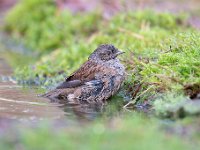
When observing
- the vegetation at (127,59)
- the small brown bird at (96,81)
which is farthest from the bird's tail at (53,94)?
the vegetation at (127,59)

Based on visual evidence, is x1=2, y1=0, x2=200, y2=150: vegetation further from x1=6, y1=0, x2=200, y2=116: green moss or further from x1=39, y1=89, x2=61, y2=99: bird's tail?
x1=39, y1=89, x2=61, y2=99: bird's tail

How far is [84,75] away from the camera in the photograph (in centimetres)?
887

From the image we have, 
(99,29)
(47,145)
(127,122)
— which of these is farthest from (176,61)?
(99,29)

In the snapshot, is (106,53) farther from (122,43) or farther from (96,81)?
(122,43)

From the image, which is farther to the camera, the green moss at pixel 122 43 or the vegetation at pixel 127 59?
the green moss at pixel 122 43

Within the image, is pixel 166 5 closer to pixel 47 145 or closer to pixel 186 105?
pixel 186 105

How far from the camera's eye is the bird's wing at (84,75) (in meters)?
8.85

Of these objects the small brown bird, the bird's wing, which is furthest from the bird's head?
the bird's wing

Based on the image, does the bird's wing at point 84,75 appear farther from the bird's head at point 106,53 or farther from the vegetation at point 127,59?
the vegetation at point 127,59

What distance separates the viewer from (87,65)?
29.4 feet

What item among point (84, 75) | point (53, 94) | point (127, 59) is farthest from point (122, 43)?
point (53, 94)

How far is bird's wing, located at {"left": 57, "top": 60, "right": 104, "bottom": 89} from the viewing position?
348 inches

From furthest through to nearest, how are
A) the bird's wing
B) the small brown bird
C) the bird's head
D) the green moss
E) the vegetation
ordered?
the bird's head, the bird's wing, the small brown bird, the green moss, the vegetation

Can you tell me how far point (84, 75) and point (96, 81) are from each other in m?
0.20
